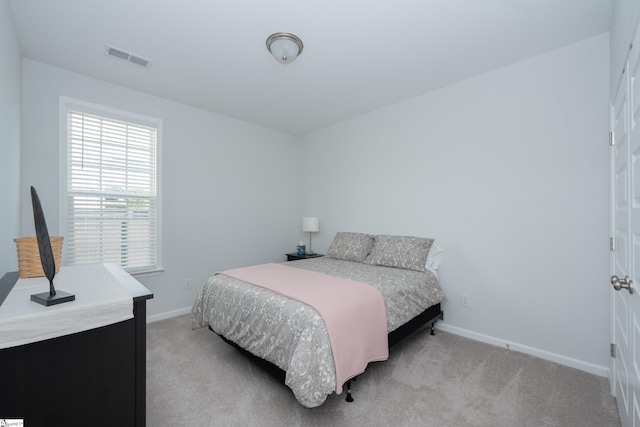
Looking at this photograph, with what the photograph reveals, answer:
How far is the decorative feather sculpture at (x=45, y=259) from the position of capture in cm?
104

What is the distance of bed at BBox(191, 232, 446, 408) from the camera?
Answer: 1.65 m

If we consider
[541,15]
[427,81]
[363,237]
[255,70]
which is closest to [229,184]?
[255,70]

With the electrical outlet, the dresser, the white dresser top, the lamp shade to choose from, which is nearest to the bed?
the electrical outlet

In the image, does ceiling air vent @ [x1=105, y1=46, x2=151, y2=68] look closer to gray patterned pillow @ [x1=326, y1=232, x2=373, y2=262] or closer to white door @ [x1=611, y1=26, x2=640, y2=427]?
gray patterned pillow @ [x1=326, y1=232, x2=373, y2=262]

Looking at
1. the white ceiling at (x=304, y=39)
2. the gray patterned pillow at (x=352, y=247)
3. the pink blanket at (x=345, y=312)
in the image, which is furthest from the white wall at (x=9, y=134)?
the gray patterned pillow at (x=352, y=247)

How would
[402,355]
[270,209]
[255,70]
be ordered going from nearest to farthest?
1. [402,355]
2. [255,70]
3. [270,209]

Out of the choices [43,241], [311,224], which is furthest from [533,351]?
[43,241]

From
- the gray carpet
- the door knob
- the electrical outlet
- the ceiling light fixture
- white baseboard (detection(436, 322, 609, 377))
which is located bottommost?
the gray carpet

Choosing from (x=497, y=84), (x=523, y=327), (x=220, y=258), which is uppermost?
(x=497, y=84)

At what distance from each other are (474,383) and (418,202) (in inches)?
73.1

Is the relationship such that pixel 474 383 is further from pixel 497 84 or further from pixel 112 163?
pixel 112 163

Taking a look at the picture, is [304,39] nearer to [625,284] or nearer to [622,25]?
[622,25]

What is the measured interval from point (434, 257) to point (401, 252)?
0.37 meters

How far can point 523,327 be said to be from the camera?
2570mm
